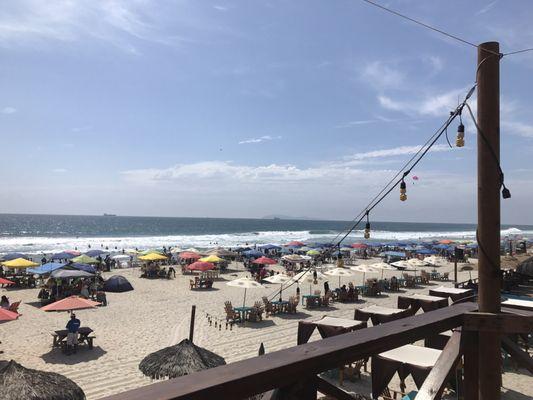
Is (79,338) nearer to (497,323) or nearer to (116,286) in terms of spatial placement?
(116,286)

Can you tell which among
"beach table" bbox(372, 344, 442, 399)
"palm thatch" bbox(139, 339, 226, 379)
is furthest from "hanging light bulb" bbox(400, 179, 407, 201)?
"palm thatch" bbox(139, 339, 226, 379)

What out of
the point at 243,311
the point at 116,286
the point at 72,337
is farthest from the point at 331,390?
the point at 116,286

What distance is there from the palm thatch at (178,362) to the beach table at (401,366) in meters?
3.25

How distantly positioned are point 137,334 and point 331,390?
1265cm

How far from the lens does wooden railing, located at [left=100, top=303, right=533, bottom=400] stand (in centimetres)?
123

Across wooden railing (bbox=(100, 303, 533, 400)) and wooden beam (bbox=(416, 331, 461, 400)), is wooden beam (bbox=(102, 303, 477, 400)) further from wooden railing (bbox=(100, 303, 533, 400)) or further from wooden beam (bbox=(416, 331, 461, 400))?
wooden beam (bbox=(416, 331, 461, 400))

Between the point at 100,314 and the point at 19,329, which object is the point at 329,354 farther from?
the point at 100,314

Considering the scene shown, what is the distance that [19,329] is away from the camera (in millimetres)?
13633

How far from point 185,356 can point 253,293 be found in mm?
13622

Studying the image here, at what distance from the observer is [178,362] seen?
800 cm

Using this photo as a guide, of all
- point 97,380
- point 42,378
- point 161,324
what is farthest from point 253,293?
point 42,378

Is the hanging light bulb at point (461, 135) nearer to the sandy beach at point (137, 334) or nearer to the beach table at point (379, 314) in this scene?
the beach table at point (379, 314)

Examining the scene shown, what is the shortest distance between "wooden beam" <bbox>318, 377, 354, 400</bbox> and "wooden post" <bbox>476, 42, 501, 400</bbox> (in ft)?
3.77

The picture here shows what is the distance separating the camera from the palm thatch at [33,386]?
6.31 metres
